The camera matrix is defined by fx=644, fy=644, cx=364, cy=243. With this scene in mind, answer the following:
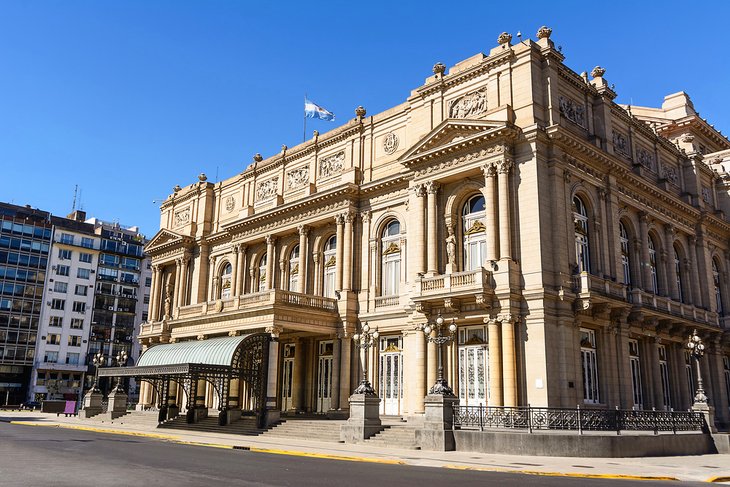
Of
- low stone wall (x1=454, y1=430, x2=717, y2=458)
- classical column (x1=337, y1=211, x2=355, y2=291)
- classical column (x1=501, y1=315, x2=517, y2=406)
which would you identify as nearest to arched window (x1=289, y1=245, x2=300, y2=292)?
classical column (x1=337, y1=211, x2=355, y2=291)

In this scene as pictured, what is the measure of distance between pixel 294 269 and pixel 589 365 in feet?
69.1

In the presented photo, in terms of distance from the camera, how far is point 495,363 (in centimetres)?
3023

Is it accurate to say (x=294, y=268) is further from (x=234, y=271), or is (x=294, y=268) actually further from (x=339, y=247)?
(x=234, y=271)

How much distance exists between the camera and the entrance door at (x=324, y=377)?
3988cm

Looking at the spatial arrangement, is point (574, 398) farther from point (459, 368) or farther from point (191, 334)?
point (191, 334)

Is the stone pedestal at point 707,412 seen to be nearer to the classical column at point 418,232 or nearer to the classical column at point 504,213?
the classical column at point 504,213

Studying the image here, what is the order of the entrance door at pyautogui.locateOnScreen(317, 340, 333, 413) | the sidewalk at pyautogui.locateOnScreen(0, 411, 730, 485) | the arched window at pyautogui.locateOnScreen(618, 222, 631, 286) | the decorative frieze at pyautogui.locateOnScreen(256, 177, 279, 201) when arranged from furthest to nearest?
the decorative frieze at pyautogui.locateOnScreen(256, 177, 279, 201), the entrance door at pyautogui.locateOnScreen(317, 340, 333, 413), the arched window at pyautogui.locateOnScreen(618, 222, 631, 286), the sidewalk at pyautogui.locateOnScreen(0, 411, 730, 485)

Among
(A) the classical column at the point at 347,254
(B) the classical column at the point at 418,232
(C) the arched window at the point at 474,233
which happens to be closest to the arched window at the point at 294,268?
(A) the classical column at the point at 347,254

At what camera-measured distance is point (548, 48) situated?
33.5m

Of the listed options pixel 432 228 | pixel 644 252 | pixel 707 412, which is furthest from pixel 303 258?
pixel 707 412

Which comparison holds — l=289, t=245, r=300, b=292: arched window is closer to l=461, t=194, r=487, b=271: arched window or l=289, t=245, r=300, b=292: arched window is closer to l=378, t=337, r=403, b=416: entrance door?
l=378, t=337, r=403, b=416: entrance door

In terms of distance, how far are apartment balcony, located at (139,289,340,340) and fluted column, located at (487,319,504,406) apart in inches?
456

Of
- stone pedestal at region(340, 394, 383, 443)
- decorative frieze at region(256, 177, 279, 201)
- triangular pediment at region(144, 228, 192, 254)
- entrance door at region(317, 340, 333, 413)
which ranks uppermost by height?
decorative frieze at region(256, 177, 279, 201)

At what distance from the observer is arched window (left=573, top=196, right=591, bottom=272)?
110 ft
